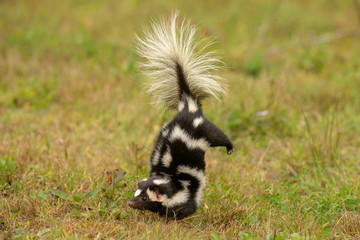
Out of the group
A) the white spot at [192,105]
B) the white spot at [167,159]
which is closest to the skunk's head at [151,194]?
the white spot at [167,159]

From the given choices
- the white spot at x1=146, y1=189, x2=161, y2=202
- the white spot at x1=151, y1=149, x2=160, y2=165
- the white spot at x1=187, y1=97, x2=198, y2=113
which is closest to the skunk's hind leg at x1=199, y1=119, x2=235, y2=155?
the white spot at x1=187, y1=97, x2=198, y2=113

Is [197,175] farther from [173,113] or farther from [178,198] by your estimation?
[173,113]

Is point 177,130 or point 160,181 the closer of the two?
point 160,181

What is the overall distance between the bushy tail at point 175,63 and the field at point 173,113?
0.59 meters

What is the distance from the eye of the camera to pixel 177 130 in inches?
156

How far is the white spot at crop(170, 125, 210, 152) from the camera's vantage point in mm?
3893

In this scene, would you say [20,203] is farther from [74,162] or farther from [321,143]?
[321,143]

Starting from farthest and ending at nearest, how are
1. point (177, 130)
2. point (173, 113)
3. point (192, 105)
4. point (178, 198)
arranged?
1. point (173, 113)
2. point (192, 105)
3. point (177, 130)
4. point (178, 198)

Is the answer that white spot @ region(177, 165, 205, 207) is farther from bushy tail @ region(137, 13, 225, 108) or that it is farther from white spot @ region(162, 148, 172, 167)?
bushy tail @ region(137, 13, 225, 108)

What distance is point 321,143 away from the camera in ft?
17.1

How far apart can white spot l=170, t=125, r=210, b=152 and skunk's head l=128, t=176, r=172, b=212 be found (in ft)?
1.18

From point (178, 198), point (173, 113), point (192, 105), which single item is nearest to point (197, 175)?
point (178, 198)

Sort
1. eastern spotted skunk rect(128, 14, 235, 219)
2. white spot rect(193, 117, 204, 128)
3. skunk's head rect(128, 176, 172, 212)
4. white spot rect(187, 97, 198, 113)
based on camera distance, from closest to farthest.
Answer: skunk's head rect(128, 176, 172, 212) → eastern spotted skunk rect(128, 14, 235, 219) → white spot rect(193, 117, 204, 128) → white spot rect(187, 97, 198, 113)

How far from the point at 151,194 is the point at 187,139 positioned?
21.3 inches
